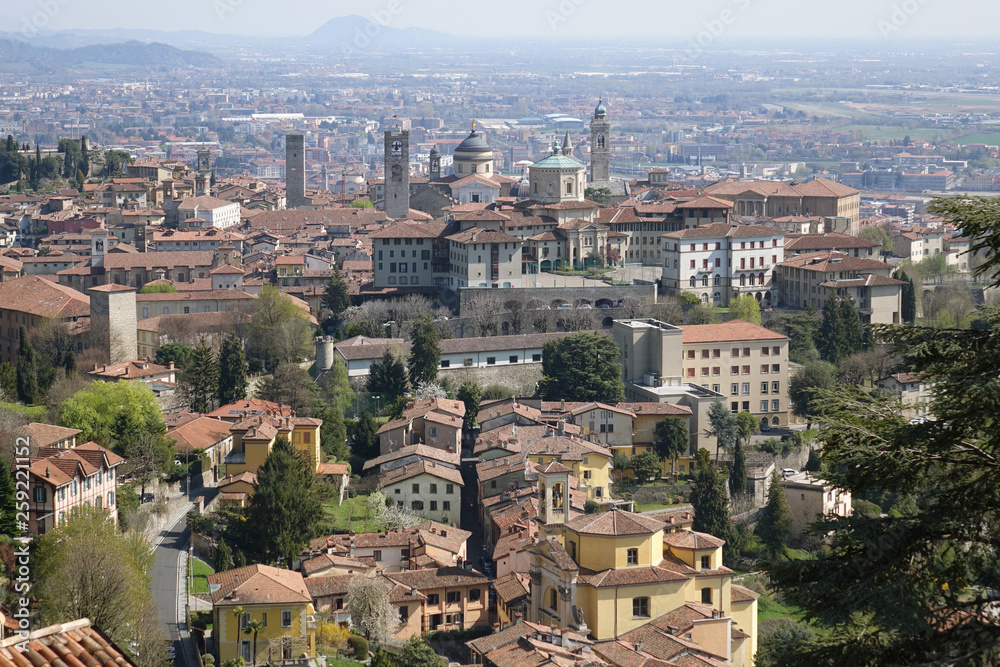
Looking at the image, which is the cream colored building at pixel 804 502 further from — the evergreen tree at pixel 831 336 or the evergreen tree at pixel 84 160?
the evergreen tree at pixel 84 160

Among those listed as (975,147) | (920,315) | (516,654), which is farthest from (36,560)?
(975,147)

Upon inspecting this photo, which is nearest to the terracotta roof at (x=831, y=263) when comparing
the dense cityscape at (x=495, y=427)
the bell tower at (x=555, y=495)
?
the dense cityscape at (x=495, y=427)

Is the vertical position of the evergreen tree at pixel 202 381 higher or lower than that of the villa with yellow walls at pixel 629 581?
higher

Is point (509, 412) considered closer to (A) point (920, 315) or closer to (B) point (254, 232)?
(A) point (920, 315)

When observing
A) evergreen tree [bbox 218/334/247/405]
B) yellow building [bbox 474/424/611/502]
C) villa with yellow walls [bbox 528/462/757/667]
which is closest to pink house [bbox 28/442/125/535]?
villa with yellow walls [bbox 528/462/757/667]

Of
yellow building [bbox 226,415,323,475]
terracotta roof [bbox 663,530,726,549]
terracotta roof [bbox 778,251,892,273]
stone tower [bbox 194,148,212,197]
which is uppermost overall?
stone tower [bbox 194,148,212,197]

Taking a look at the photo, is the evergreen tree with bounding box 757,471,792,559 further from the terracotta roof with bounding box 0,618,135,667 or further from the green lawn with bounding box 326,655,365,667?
the terracotta roof with bounding box 0,618,135,667
